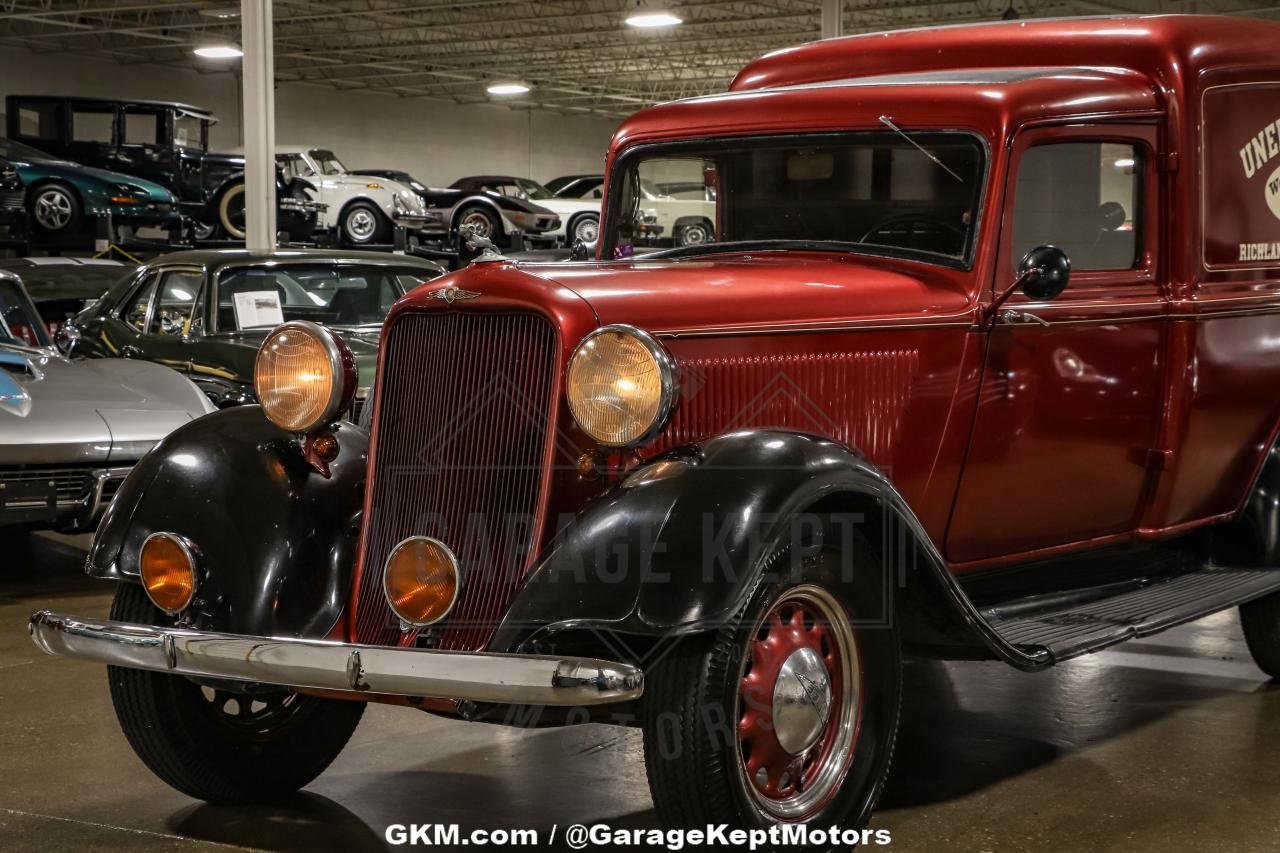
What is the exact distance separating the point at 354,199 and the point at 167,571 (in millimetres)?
17292

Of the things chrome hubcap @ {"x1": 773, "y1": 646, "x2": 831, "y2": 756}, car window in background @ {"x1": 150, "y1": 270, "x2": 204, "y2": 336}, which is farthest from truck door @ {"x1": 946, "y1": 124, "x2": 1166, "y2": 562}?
car window in background @ {"x1": 150, "y1": 270, "x2": 204, "y2": 336}

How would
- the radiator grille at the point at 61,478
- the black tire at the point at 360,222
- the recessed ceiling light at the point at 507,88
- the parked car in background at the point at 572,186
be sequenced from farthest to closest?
the recessed ceiling light at the point at 507,88 → the parked car in background at the point at 572,186 → the black tire at the point at 360,222 → the radiator grille at the point at 61,478

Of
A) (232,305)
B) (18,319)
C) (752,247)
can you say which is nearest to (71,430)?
(18,319)

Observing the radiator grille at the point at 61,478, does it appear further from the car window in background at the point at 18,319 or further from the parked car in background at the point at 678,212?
the parked car in background at the point at 678,212

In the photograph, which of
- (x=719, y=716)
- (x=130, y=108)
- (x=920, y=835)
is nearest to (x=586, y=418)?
(x=719, y=716)

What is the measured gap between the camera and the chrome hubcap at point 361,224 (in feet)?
67.0

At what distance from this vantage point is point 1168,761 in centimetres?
424

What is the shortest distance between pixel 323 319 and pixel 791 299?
17.3 ft

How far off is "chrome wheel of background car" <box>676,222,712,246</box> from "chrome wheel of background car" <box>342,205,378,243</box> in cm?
1627

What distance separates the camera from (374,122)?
3369 cm

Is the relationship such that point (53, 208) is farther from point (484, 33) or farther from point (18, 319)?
point (484, 33)

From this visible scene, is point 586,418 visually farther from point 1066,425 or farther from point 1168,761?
point 1168,761

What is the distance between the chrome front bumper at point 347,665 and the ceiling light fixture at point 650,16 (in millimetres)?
21137

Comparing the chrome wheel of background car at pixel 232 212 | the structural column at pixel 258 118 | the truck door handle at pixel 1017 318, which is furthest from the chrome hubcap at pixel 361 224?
the truck door handle at pixel 1017 318
